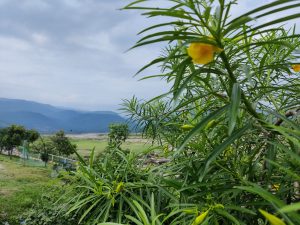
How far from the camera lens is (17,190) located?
8.91 m

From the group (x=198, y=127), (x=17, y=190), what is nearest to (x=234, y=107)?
(x=198, y=127)

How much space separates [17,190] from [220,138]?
901 cm

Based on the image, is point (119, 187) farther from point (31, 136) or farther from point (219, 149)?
point (31, 136)

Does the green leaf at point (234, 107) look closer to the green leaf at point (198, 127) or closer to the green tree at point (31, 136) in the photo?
the green leaf at point (198, 127)

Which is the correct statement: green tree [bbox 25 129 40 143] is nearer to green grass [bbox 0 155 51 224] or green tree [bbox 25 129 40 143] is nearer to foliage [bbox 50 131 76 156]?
foliage [bbox 50 131 76 156]

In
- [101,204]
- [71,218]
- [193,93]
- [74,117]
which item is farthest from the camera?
[74,117]

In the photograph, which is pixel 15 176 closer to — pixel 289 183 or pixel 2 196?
pixel 2 196

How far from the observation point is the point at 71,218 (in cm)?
155

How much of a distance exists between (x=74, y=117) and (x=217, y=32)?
157471 millimetres

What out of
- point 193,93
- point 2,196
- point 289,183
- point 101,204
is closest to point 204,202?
point 289,183

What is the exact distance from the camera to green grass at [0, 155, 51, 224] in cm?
670

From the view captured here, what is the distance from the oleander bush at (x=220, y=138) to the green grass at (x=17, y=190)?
3.67 m

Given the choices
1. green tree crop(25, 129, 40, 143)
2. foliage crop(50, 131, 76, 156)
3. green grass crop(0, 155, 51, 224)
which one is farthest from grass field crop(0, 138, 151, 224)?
green tree crop(25, 129, 40, 143)

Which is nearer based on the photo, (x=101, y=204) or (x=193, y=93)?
(x=193, y=93)
